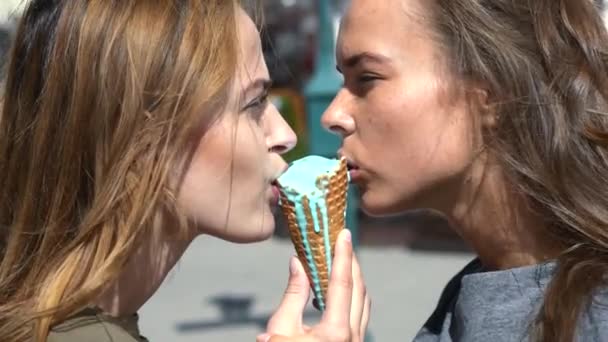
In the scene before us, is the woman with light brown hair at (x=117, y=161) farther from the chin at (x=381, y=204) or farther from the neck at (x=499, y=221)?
the neck at (x=499, y=221)

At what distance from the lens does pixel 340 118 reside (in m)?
2.73

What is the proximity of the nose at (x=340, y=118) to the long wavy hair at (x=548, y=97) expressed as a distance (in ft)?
0.94

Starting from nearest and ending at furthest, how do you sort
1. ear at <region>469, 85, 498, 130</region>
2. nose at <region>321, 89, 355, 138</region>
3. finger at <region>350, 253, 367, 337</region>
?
finger at <region>350, 253, 367, 337</region>, ear at <region>469, 85, 498, 130</region>, nose at <region>321, 89, 355, 138</region>

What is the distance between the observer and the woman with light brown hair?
2.35m

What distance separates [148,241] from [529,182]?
878mm

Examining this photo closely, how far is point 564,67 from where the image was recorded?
8.35ft

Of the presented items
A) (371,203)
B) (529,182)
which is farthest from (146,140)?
(529,182)

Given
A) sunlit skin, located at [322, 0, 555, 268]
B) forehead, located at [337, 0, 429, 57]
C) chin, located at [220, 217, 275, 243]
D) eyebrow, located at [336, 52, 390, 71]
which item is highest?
forehead, located at [337, 0, 429, 57]

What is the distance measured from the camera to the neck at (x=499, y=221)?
2.57m

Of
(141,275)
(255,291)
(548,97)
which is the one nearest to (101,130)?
(141,275)

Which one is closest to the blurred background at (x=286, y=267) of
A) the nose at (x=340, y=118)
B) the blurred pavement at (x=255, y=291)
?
the blurred pavement at (x=255, y=291)

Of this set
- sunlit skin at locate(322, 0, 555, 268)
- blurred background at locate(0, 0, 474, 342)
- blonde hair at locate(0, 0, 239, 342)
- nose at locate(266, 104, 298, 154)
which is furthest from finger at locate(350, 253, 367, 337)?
blurred background at locate(0, 0, 474, 342)

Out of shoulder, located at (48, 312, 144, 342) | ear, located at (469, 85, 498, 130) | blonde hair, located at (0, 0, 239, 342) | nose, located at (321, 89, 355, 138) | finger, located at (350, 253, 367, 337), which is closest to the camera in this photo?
shoulder, located at (48, 312, 144, 342)

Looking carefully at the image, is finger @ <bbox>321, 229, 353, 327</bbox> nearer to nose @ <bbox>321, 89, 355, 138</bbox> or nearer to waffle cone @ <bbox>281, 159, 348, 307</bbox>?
waffle cone @ <bbox>281, 159, 348, 307</bbox>
